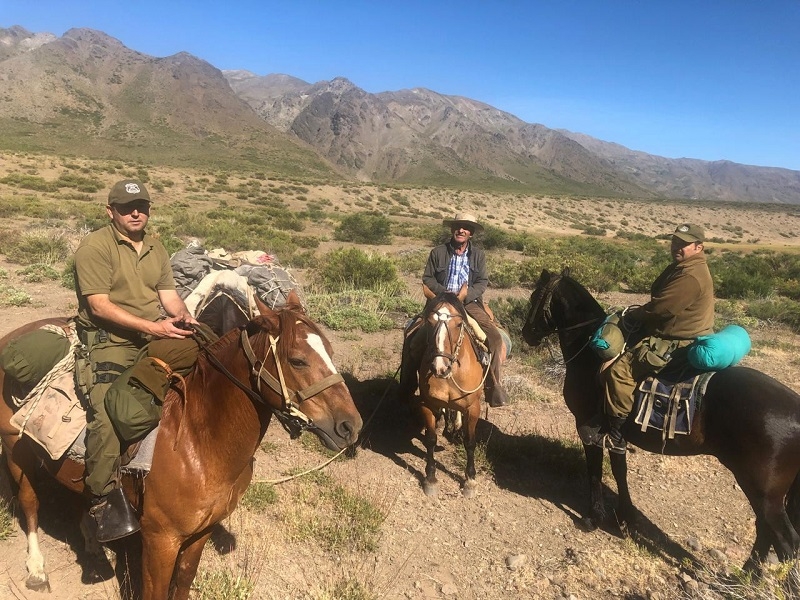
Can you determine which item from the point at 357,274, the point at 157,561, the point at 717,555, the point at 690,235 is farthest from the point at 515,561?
the point at 357,274

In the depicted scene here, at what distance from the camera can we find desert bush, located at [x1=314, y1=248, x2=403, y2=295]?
42.8 ft

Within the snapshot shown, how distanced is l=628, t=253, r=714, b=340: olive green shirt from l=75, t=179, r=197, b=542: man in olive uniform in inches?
162

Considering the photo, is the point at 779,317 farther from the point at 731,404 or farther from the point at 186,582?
the point at 186,582

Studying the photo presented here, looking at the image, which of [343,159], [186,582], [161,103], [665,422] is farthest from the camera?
[343,159]

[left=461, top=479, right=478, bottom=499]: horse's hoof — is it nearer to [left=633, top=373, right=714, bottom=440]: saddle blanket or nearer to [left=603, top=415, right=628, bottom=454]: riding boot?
[left=603, top=415, right=628, bottom=454]: riding boot

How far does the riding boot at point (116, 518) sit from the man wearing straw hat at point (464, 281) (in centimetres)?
366

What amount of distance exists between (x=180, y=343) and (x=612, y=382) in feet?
12.7

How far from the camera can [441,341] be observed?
4.93m

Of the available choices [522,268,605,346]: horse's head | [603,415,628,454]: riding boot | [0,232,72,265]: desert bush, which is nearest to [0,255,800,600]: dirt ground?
[603,415,628,454]: riding boot

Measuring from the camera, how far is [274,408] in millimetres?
2672

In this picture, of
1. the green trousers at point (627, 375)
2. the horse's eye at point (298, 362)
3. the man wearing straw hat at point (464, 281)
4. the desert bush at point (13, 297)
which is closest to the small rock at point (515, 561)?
the green trousers at point (627, 375)

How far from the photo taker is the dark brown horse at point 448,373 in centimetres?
495

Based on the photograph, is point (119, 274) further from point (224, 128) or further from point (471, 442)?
point (224, 128)

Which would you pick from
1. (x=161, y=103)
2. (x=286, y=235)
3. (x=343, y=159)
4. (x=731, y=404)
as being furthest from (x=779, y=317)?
(x=343, y=159)
